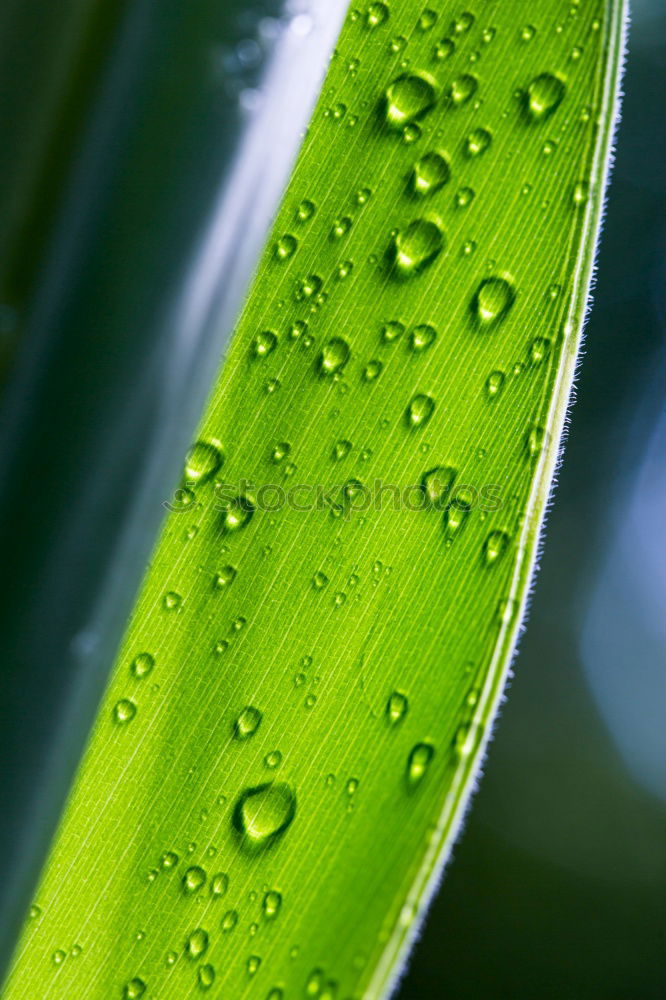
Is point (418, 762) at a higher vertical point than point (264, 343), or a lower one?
lower

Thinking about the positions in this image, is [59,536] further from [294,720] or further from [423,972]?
[423,972]

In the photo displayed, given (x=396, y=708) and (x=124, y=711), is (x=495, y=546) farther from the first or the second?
(x=124, y=711)

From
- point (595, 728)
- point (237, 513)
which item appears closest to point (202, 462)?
point (237, 513)

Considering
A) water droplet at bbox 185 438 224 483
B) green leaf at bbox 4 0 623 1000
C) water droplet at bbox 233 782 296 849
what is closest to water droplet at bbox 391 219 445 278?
green leaf at bbox 4 0 623 1000

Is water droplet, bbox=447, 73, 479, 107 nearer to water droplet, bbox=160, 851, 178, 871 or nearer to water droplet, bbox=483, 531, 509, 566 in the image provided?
water droplet, bbox=483, 531, 509, 566

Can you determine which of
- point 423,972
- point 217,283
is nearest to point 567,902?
point 423,972

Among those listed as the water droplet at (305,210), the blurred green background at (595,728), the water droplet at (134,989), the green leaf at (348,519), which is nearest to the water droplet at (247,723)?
the green leaf at (348,519)
